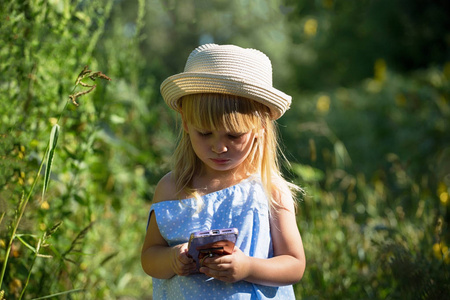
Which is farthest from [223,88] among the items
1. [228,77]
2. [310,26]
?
[310,26]

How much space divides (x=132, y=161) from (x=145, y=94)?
0.70 m

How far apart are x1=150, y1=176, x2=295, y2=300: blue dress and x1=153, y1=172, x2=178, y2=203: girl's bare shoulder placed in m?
0.04

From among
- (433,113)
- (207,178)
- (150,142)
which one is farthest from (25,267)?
(433,113)

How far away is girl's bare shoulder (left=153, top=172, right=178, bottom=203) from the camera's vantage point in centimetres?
191

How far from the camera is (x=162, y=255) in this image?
1.78m

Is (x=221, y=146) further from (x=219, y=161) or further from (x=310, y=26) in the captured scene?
(x=310, y=26)

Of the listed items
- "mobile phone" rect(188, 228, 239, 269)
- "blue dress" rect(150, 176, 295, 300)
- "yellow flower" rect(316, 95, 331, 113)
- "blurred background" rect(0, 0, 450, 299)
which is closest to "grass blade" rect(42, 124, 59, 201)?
"blurred background" rect(0, 0, 450, 299)

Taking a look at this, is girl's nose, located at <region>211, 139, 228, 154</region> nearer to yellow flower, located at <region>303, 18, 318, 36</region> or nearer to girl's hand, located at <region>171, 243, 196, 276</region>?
girl's hand, located at <region>171, 243, 196, 276</region>

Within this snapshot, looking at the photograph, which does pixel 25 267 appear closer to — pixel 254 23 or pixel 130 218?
pixel 130 218

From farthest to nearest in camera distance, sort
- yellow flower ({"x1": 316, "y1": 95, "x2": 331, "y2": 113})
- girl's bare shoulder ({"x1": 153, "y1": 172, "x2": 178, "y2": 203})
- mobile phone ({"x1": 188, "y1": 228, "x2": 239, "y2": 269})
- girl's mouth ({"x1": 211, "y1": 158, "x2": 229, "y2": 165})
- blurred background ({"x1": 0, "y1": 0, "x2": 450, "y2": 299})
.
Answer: yellow flower ({"x1": 316, "y1": 95, "x2": 331, "y2": 113}), blurred background ({"x1": 0, "y1": 0, "x2": 450, "y2": 299}), girl's bare shoulder ({"x1": 153, "y1": 172, "x2": 178, "y2": 203}), girl's mouth ({"x1": 211, "y1": 158, "x2": 229, "y2": 165}), mobile phone ({"x1": 188, "y1": 228, "x2": 239, "y2": 269})

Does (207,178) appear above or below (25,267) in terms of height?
above

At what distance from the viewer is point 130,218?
4.04m

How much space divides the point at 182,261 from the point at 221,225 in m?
0.21

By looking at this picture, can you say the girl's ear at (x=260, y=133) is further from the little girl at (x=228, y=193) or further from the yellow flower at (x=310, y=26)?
the yellow flower at (x=310, y=26)
